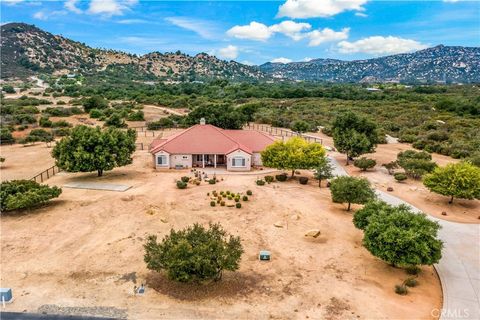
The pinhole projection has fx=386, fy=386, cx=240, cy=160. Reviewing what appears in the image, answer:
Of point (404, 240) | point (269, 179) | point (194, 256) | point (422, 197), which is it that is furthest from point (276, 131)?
point (194, 256)

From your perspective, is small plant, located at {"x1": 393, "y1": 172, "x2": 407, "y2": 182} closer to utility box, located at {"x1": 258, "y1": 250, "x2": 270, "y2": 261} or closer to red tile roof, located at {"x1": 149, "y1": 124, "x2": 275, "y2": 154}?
red tile roof, located at {"x1": 149, "y1": 124, "x2": 275, "y2": 154}

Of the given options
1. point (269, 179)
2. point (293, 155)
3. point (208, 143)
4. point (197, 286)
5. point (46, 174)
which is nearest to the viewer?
point (197, 286)

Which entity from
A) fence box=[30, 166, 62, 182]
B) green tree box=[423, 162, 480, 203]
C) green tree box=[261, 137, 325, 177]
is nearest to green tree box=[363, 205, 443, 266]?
green tree box=[423, 162, 480, 203]

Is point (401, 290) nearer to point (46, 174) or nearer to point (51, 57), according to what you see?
point (46, 174)

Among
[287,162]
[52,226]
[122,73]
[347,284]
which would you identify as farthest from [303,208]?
[122,73]

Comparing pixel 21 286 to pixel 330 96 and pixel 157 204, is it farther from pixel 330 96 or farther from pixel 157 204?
pixel 330 96

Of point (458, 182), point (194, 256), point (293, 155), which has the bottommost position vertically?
point (194, 256)
